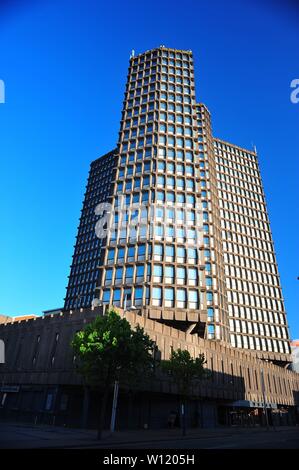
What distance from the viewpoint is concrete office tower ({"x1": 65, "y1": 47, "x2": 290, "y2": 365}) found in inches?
2228

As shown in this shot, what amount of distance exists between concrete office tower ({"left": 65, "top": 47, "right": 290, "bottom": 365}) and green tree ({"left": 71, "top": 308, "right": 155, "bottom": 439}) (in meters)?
14.6

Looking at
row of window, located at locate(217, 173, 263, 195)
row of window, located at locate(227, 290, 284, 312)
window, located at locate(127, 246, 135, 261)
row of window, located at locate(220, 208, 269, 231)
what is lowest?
Result: window, located at locate(127, 246, 135, 261)

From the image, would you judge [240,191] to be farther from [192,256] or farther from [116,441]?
[116,441]

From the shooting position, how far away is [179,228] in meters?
61.4

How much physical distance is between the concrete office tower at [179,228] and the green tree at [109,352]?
14.6 metres

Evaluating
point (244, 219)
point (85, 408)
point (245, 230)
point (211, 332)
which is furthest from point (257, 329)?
point (85, 408)

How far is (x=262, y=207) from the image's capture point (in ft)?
365

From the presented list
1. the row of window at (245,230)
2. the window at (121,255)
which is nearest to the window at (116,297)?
the window at (121,255)

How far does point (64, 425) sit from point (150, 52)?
267 feet

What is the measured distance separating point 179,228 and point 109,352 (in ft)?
125

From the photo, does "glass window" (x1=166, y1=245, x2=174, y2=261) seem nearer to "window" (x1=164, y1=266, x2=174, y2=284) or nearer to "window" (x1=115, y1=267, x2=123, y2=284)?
"window" (x1=164, y1=266, x2=174, y2=284)

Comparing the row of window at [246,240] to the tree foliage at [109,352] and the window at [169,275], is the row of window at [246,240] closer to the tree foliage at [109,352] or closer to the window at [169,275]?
the window at [169,275]

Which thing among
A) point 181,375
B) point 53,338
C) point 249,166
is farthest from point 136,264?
point 249,166

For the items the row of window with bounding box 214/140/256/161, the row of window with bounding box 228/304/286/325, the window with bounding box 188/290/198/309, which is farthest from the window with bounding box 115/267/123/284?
the row of window with bounding box 214/140/256/161
